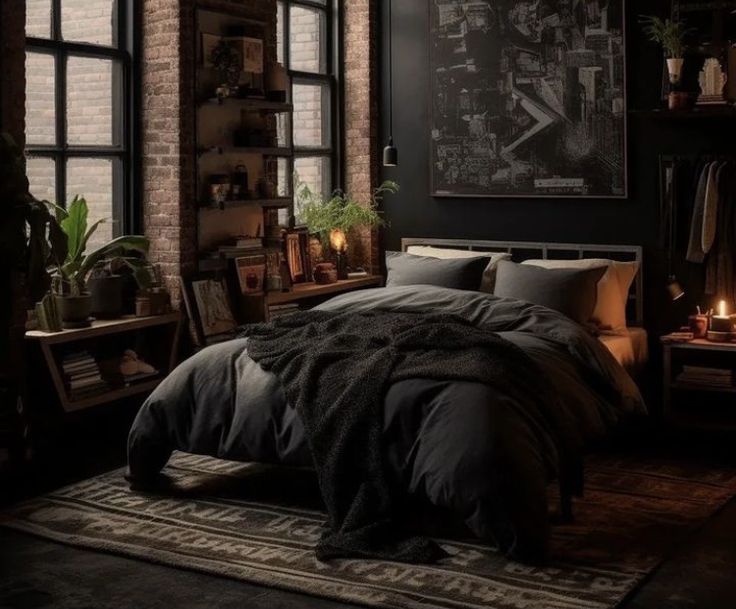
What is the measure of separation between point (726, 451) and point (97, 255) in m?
3.66

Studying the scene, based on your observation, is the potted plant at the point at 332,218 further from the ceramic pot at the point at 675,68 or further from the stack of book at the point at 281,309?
the ceramic pot at the point at 675,68

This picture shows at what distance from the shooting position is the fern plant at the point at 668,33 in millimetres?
6820

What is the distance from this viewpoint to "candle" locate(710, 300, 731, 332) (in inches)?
263

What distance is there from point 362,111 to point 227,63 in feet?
5.44

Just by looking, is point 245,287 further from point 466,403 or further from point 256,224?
point 466,403

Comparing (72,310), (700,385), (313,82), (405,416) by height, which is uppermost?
(313,82)

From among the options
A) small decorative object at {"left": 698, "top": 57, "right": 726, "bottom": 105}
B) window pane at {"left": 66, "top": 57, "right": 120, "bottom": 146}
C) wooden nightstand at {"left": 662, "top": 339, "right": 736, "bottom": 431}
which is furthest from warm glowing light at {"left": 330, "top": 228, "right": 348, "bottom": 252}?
small decorative object at {"left": 698, "top": 57, "right": 726, "bottom": 105}

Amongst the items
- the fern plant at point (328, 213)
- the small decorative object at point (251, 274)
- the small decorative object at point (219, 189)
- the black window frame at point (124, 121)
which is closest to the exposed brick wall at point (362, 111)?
the fern plant at point (328, 213)

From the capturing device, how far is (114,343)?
6.72 metres

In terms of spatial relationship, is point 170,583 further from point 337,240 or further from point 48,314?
point 337,240

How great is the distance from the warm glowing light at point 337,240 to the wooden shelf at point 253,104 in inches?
38.7

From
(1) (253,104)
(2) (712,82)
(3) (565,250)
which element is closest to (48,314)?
(1) (253,104)

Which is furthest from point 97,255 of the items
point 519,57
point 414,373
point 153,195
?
point 519,57

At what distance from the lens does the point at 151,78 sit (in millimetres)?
6832
